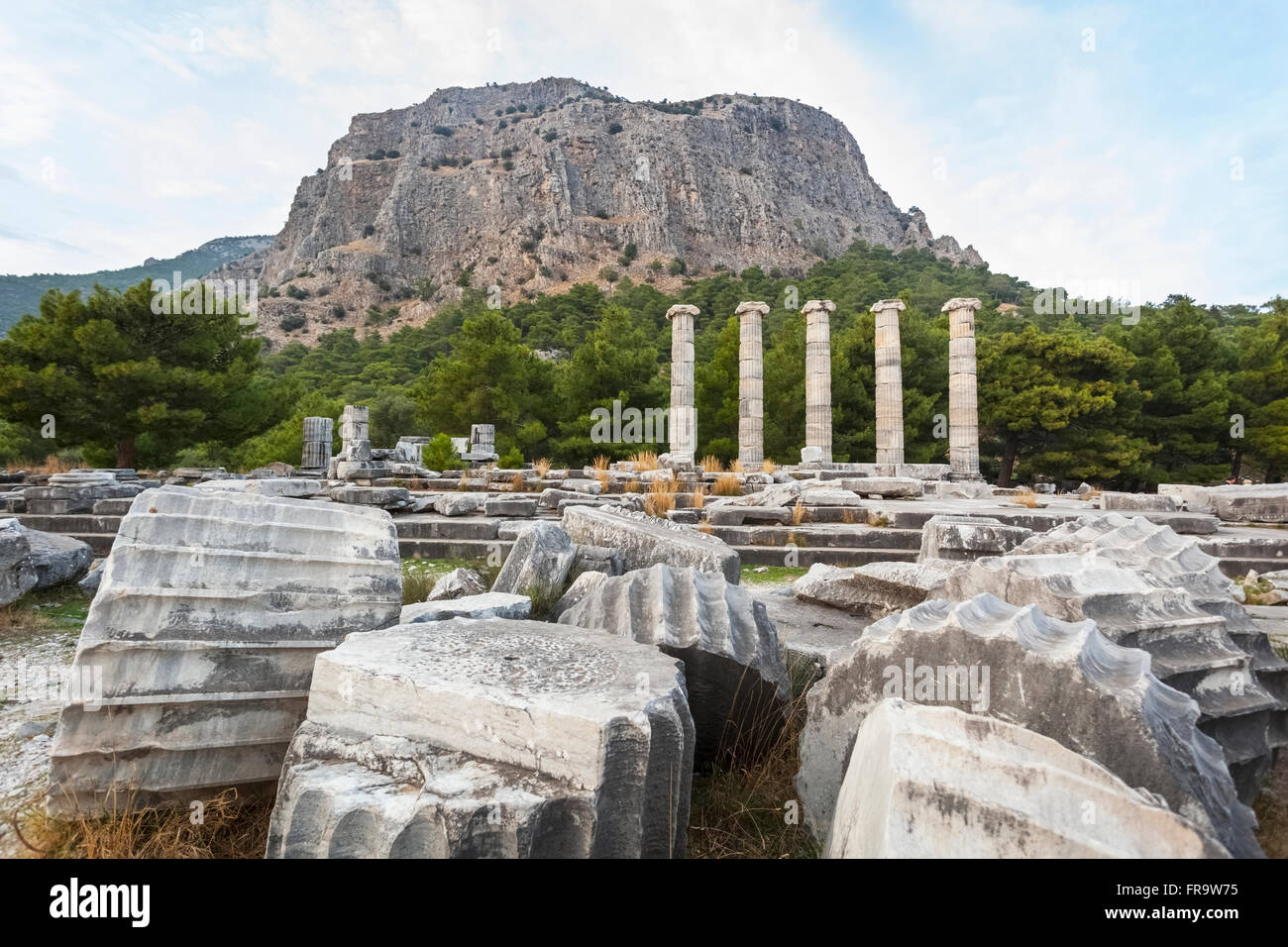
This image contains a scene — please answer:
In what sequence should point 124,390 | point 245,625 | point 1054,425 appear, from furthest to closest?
point 1054,425
point 124,390
point 245,625

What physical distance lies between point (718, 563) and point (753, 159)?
116 meters

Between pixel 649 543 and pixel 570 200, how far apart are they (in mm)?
94114

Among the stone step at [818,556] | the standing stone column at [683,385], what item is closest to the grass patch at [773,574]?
the stone step at [818,556]

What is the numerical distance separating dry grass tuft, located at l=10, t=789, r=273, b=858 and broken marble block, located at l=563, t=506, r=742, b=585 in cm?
269

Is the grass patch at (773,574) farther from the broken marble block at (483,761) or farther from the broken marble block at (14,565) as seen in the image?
the broken marble block at (14,565)

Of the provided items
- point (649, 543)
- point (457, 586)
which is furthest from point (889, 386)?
point (457, 586)

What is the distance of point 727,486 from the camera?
12758mm

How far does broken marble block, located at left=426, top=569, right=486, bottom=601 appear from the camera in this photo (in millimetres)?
4414

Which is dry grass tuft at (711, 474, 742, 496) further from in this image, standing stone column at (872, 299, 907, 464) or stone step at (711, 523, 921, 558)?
standing stone column at (872, 299, 907, 464)

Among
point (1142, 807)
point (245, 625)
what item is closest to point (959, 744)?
point (1142, 807)

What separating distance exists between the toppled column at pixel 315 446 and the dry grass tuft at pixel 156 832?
21352 millimetres

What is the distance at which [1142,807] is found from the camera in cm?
137

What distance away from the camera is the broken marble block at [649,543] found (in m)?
4.71
